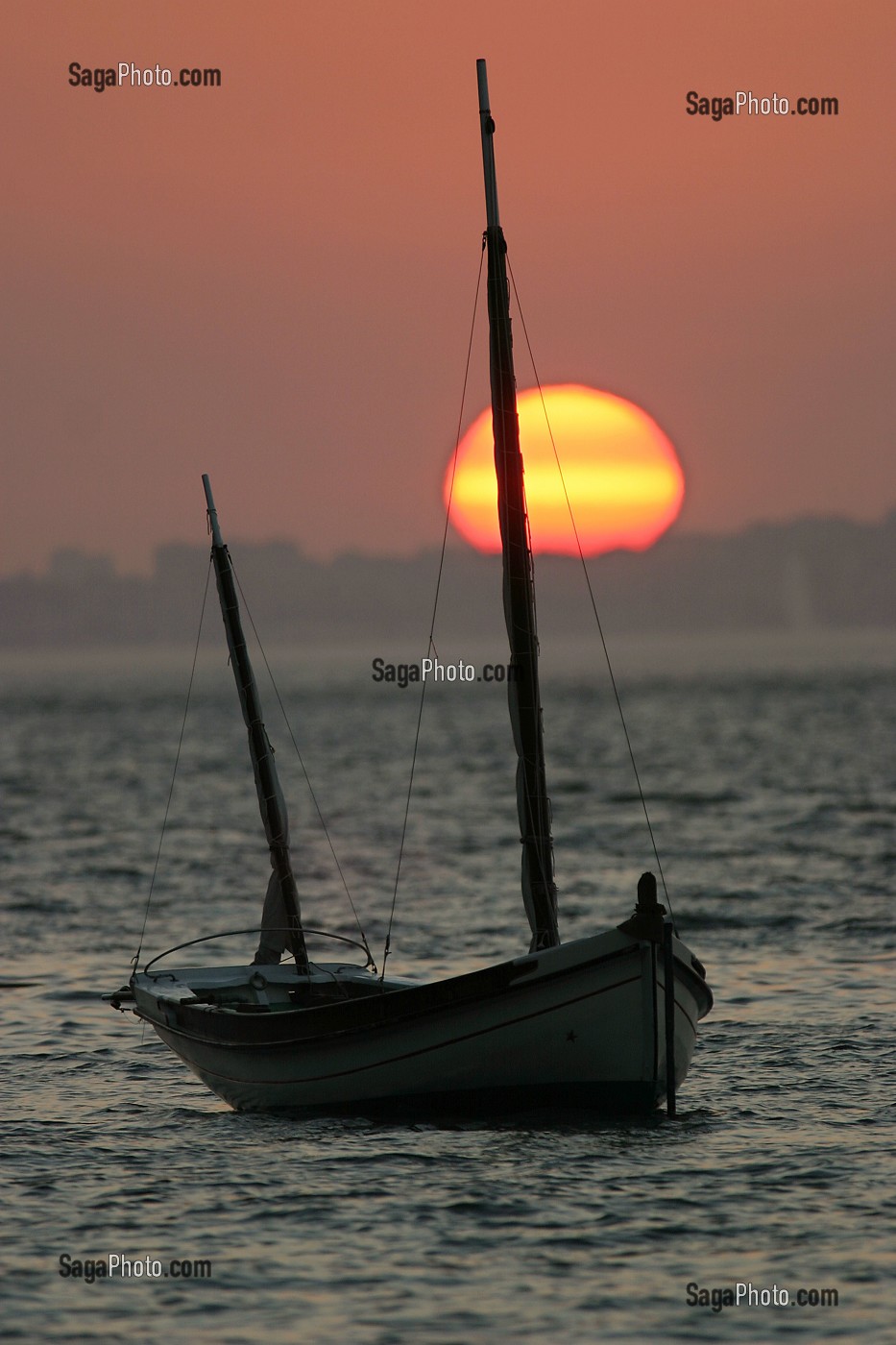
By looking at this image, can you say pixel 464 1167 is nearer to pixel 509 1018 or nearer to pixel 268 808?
pixel 509 1018

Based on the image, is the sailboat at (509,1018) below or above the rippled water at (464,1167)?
above

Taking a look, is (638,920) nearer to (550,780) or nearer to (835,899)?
(835,899)

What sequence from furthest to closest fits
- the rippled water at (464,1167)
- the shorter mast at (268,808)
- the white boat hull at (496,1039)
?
the shorter mast at (268,808)
the white boat hull at (496,1039)
the rippled water at (464,1167)

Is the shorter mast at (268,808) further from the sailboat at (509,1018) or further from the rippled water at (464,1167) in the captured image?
the rippled water at (464,1167)

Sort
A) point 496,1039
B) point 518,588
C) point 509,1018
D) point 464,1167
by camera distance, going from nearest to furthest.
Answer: point 464,1167 < point 509,1018 < point 496,1039 < point 518,588

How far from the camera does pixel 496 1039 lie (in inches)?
897

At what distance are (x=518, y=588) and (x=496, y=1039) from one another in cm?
656

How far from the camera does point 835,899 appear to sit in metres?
50.2

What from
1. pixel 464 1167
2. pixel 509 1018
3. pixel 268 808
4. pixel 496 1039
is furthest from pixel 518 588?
pixel 464 1167

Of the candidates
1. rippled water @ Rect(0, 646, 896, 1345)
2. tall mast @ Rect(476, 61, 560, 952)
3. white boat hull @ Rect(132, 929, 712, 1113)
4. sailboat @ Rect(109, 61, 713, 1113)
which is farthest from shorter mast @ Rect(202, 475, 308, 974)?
tall mast @ Rect(476, 61, 560, 952)

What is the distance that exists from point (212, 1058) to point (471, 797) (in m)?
80.2

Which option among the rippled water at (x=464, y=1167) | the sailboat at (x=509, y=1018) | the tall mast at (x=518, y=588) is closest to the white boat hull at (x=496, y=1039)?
the sailboat at (x=509, y=1018)

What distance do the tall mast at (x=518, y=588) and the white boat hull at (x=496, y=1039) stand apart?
2309 millimetres

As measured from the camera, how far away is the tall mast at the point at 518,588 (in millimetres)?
24984
